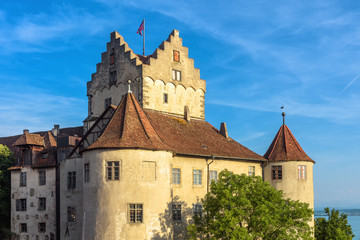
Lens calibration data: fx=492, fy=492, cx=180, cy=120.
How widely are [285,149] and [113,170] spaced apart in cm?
1912

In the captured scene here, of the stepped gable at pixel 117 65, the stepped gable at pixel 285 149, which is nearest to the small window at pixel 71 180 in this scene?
the stepped gable at pixel 117 65

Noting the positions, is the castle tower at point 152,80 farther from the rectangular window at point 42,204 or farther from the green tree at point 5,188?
the green tree at point 5,188

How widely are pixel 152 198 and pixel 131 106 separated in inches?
284

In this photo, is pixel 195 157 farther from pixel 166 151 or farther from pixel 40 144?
pixel 40 144

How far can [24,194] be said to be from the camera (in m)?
48.3

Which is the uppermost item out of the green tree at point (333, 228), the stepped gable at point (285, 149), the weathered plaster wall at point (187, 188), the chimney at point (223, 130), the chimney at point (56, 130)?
the chimney at point (56, 130)

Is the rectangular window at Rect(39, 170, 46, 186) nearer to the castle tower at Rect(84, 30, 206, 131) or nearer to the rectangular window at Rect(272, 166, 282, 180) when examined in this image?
the castle tower at Rect(84, 30, 206, 131)

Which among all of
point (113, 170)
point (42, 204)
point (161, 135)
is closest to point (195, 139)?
point (161, 135)

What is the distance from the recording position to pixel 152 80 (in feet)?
152

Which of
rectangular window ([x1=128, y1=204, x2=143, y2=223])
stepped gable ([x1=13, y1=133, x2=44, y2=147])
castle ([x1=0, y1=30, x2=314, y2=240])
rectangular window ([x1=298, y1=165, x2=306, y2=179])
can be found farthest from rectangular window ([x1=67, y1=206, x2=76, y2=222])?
rectangular window ([x1=298, y1=165, x2=306, y2=179])

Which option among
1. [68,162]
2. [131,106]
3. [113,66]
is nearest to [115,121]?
[131,106]

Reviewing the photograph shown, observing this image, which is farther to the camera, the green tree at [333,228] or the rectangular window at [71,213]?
the green tree at [333,228]

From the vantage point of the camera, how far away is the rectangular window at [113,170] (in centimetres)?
3394

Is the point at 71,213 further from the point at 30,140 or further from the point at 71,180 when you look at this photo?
the point at 30,140
